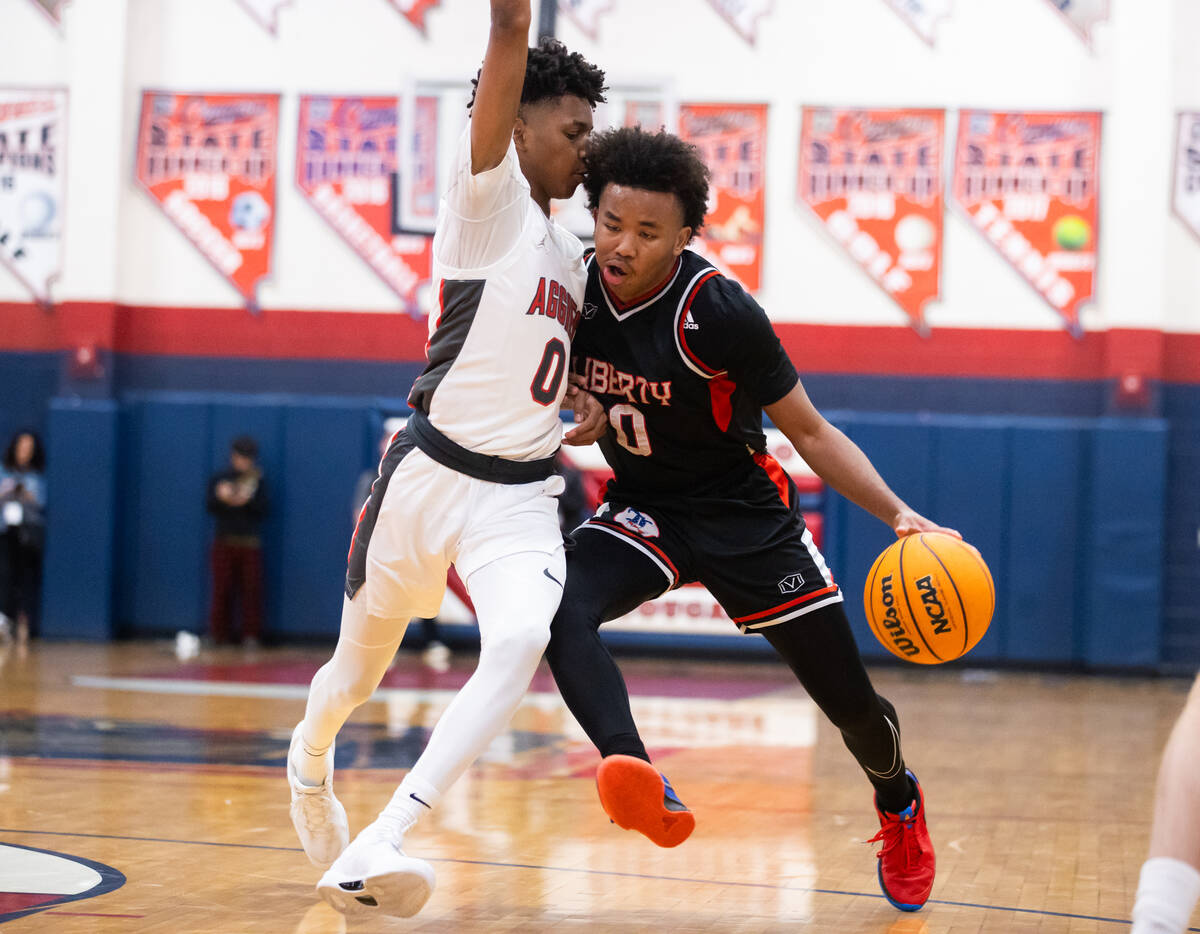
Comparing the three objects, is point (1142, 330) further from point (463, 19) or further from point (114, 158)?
point (114, 158)

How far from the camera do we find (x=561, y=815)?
5.10 metres

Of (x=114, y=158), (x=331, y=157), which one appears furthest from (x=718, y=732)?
(x=114, y=158)

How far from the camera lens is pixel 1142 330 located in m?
11.1

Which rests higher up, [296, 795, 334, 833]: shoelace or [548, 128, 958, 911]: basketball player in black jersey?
[548, 128, 958, 911]: basketball player in black jersey

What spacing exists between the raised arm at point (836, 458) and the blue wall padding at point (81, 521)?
31.0 feet

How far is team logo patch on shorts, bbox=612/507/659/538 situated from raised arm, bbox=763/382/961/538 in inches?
16.5

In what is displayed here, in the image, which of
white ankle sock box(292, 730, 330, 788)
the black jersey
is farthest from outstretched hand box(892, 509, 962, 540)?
white ankle sock box(292, 730, 330, 788)

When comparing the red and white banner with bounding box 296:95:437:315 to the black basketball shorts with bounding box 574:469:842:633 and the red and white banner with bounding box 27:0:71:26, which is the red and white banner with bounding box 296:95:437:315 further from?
the black basketball shorts with bounding box 574:469:842:633

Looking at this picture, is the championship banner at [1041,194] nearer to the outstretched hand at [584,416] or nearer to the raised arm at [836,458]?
the raised arm at [836,458]

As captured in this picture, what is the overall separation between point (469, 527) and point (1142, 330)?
9054mm

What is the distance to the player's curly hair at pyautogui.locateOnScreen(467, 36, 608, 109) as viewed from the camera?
3.49 metres

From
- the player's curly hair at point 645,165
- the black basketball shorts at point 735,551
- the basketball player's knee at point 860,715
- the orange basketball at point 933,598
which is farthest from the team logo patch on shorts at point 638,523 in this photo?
the player's curly hair at point 645,165

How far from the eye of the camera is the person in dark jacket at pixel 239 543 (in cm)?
1141

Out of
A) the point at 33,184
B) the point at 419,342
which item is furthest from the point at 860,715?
the point at 33,184
